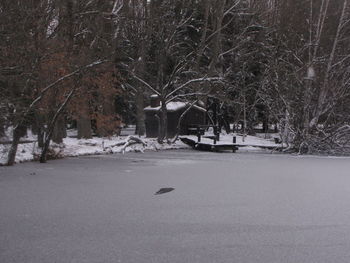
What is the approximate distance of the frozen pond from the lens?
5.88 m

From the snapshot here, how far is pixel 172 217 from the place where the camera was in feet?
25.8

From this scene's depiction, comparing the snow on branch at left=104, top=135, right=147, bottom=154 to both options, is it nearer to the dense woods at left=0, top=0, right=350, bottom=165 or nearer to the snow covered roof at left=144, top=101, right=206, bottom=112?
the dense woods at left=0, top=0, right=350, bottom=165

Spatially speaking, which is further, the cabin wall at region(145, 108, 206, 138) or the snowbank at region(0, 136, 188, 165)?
the cabin wall at region(145, 108, 206, 138)

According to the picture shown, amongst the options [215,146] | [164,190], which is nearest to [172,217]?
[164,190]

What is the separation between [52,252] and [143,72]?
73.5 ft

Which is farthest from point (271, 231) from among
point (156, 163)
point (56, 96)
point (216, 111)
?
point (216, 111)

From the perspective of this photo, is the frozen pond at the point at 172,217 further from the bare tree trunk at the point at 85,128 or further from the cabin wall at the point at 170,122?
the cabin wall at the point at 170,122

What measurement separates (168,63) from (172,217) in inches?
896

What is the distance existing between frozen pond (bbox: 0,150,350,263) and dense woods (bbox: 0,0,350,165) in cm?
355

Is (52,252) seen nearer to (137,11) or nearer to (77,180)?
(77,180)

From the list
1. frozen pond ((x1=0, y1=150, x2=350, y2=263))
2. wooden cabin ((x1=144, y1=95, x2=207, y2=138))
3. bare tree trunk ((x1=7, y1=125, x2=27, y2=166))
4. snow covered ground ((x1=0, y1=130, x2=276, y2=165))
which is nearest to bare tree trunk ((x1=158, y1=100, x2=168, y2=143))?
snow covered ground ((x1=0, y1=130, x2=276, y2=165))

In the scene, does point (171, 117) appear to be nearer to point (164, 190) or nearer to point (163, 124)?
point (163, 124)

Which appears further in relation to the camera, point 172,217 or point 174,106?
point 174,106

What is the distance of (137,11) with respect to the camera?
91.1 feet
